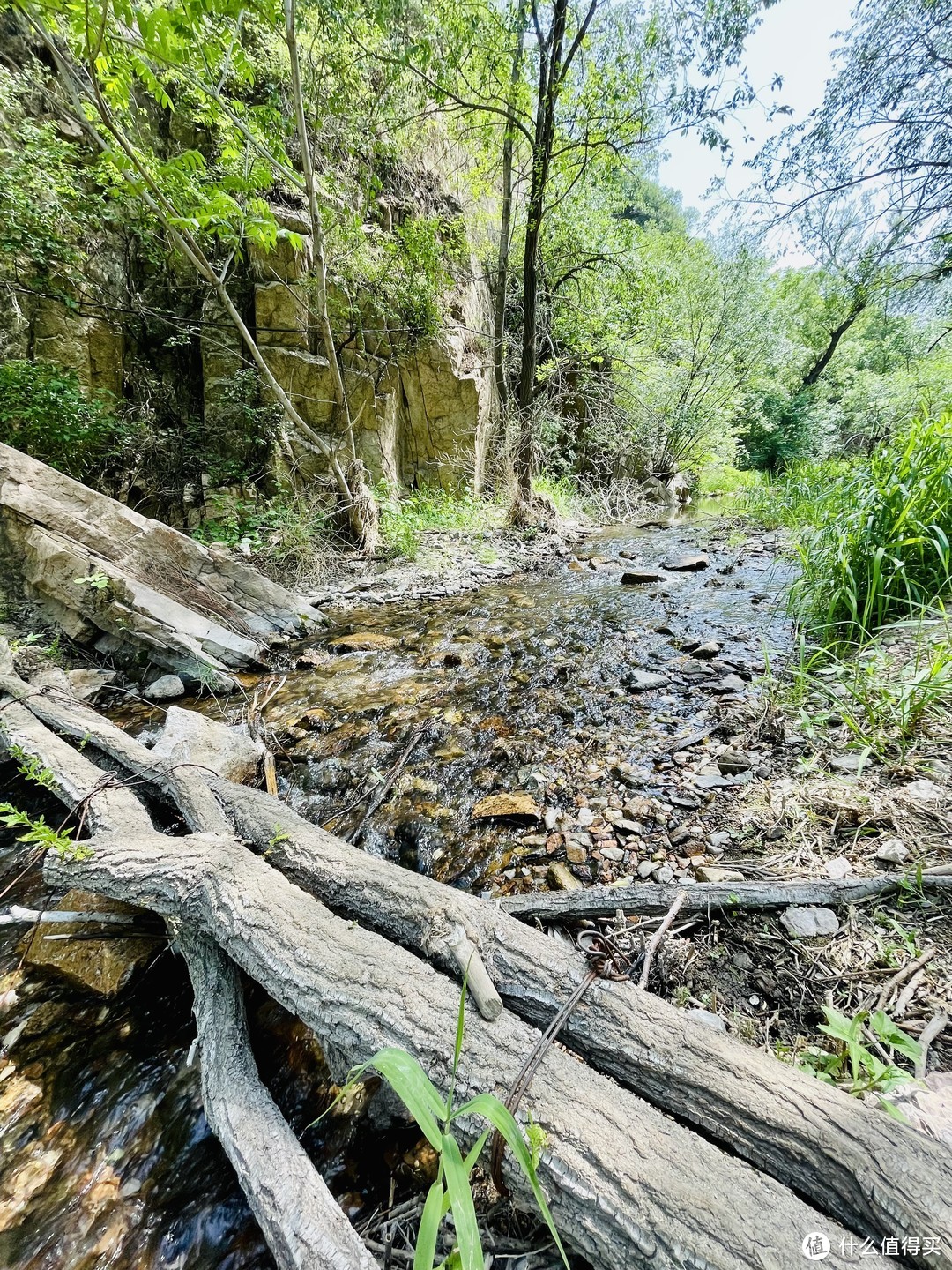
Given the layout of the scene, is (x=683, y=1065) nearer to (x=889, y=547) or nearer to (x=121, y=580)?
A: (x=889, y=547)

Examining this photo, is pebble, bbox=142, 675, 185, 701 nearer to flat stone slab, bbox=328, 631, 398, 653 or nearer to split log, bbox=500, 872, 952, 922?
flat stone slab, bbox=328, 631, 398, 653

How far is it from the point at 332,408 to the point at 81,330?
10.5ft

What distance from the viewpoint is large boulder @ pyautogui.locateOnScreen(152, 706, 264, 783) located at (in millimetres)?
2221

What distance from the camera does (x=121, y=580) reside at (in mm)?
3500

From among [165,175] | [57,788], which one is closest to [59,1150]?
[57,788]

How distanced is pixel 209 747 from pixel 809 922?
254cm

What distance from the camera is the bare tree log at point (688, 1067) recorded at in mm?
706

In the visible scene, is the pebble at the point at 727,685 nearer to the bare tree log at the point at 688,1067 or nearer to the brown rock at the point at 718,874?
the brown rock at the point at 718,874

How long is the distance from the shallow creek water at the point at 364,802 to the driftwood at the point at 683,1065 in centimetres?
48

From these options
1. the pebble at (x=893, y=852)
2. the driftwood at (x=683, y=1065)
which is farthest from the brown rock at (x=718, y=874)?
the driftwood at (x=683, y=1065)

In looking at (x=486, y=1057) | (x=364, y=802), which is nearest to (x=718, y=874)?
(x=486, y=1057)

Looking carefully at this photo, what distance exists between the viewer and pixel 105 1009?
4.89ft

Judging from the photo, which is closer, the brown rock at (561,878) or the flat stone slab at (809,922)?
the flat stone slab at (809,922)

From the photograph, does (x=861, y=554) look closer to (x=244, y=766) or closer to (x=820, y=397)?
(x=244, y=766)
